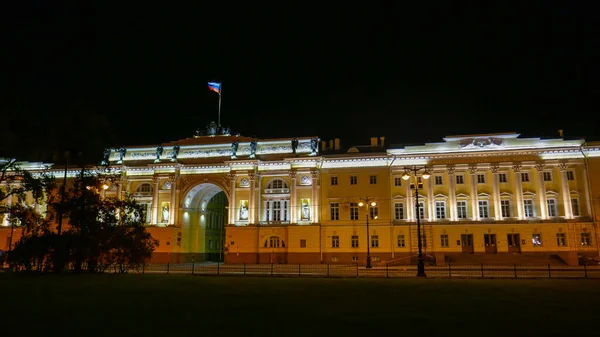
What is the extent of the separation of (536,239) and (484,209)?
246 inches

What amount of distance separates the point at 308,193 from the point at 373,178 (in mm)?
8411

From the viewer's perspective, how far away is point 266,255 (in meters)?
55.3

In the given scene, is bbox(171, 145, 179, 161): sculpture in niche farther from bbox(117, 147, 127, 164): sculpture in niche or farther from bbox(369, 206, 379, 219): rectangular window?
bbox(369, 206, 379, 219): rectangular window

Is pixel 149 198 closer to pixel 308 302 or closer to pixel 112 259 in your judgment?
pixel 112 259

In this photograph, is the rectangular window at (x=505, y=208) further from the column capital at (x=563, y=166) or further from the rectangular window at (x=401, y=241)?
the rectangular window at (x=401, y=241)

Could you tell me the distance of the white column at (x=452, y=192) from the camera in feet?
172

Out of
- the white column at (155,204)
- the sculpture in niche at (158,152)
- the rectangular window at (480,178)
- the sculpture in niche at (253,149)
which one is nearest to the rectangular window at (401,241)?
the rectangular window at (480,178)

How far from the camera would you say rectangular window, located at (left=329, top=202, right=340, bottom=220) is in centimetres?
5575

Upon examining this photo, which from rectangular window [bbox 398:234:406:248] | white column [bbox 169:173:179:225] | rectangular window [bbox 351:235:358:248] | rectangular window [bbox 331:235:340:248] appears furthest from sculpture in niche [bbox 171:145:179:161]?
rectangular window [bbox 398:234:406:248]

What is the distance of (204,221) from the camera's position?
67125 millimetres

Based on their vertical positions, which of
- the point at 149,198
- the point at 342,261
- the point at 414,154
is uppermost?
the point at 414,154

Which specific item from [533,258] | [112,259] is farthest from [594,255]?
[112,259]

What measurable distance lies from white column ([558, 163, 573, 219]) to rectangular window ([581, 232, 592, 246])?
2.25 m

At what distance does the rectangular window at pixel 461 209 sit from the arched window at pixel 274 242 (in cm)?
2153
